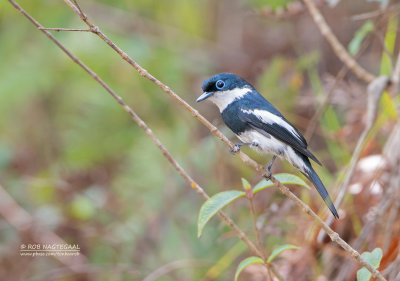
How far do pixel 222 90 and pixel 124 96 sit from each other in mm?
2154

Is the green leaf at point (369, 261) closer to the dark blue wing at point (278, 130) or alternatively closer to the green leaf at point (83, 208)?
the dark blue wing at point (278, 130)

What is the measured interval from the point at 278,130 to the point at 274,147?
3.8 inches

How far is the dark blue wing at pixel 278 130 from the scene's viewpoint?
9.56 feet

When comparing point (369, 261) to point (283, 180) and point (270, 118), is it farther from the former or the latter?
point (270, 118)

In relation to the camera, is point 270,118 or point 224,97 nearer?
point 270,118

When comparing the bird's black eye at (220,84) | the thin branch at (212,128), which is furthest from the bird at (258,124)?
the thin branch at (212,128)

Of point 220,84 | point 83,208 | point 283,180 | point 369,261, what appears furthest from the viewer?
point 83,208

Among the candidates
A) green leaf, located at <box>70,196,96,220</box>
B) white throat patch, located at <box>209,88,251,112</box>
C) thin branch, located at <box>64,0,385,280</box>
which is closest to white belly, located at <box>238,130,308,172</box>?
white throat patch, located at <box>209,88,251,112</box>

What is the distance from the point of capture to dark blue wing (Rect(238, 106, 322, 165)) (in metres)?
2.91

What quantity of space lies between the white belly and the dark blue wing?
0.03 meters

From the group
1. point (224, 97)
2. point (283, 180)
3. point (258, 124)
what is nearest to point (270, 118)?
point (258, 124)

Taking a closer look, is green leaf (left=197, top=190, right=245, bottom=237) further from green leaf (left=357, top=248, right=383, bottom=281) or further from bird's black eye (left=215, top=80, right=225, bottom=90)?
bird's black eye (left=215, top=80, right=225, bottom=90)

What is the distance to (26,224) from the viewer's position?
4.64 meters

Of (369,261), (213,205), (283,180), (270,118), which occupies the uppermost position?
(270,118)
